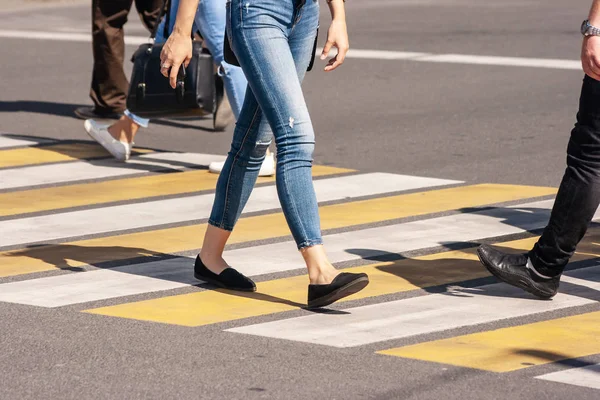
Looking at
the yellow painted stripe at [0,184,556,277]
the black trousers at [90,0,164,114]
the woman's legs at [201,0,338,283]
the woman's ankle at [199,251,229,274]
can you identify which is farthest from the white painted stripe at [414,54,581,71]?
the woman's legs at [201,0,338,283]

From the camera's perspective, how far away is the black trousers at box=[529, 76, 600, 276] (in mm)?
5816

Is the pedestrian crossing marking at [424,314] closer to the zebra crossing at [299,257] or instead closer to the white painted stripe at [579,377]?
the zebra crossing at [299,257]

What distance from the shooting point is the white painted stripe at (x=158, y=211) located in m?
7.41

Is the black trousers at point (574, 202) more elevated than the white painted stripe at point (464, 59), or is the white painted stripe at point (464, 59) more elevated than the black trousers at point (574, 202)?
the black trousers at point (574, 202)

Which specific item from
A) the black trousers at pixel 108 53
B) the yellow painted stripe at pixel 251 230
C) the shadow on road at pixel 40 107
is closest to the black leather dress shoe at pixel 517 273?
the yellow painted stripe at pixel 251 230

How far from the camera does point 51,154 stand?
985 centimetres

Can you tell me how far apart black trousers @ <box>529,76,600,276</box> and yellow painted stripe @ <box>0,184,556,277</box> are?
1.45 metres

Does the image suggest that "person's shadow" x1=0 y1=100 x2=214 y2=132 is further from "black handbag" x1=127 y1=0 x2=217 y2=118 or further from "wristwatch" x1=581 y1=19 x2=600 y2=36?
"wristwatch" x1=581 y1=19 x2=600 y2=36

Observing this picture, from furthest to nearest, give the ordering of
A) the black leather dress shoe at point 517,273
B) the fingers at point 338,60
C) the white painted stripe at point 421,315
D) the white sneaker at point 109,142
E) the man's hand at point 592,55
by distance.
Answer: the white sneaker at point 109,142 < the black leather dress shoe at point 517,273 < the fingers at point 338,60 < the man's hand at point 592,55 < the white painted stripe at point 421,315

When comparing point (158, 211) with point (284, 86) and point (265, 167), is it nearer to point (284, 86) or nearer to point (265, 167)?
point (265, 167)

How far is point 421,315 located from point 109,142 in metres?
4.37

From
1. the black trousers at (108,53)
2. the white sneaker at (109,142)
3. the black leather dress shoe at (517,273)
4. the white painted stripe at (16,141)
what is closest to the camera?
the black leather dress shoe at (517,273)

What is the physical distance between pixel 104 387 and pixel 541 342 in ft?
5.04

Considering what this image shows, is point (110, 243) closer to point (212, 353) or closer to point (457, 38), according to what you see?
point (212, 353)
